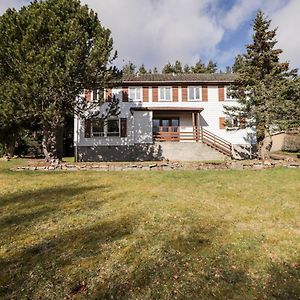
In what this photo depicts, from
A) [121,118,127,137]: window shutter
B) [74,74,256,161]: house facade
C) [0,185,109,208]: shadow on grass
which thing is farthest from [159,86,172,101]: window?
[0,185,109,208]: shadow on grass

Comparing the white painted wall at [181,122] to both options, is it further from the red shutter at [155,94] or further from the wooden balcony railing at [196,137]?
the wooden balcony railing at [196,137]

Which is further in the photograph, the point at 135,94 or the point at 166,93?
the point at 166,93

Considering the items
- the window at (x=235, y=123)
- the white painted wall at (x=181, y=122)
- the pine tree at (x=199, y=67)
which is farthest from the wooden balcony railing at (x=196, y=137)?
the pine tree at (x=199, y=67)

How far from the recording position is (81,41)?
765 inches

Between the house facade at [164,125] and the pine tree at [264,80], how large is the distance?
395cm

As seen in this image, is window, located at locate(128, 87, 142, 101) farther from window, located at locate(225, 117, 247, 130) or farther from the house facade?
window, located at locate(225, 117, 247, 130)

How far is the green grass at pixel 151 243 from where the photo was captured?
498 cm

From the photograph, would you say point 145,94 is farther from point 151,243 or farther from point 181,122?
point 151,243

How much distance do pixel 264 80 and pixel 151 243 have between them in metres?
20.0

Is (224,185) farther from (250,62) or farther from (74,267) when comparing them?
(250,62)

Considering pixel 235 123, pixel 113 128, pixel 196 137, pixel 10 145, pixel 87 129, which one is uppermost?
pixel 235 123

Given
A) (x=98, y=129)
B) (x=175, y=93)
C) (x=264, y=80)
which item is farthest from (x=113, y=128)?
(x=264, y=80)

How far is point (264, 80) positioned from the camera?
74.6 feet

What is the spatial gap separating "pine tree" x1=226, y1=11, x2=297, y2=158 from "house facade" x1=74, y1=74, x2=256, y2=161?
155 inches
